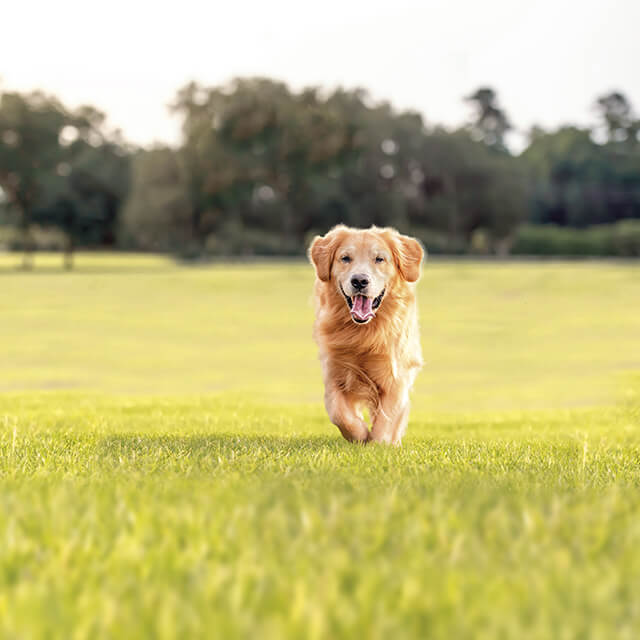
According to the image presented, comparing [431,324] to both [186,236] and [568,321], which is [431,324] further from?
[186,236]

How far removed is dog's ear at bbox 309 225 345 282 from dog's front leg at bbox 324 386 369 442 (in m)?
1.06

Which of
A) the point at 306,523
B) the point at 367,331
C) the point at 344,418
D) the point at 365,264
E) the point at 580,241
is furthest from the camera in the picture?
the point at 580,241

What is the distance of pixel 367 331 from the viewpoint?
7430mm

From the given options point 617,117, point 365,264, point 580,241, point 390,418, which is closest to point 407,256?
point 365,264

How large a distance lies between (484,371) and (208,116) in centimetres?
6444

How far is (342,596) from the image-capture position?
262 cm

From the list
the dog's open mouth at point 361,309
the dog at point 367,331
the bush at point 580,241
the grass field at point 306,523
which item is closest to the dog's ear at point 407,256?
the dog at point 367,331

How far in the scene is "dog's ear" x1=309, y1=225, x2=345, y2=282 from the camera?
7324mm

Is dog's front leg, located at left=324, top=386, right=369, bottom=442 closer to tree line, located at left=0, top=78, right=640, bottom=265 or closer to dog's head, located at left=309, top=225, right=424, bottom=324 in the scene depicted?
dog's head, located at left=309, top=225, right=424, bottom=324

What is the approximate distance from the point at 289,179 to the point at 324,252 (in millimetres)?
78480

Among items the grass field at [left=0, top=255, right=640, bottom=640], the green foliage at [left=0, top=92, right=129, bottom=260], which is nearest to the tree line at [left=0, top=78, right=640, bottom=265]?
the green foliage at [left=0, top=92, right=129, bottom=260]

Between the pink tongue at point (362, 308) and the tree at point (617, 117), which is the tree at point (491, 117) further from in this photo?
the pink tongue at point (362, 308)

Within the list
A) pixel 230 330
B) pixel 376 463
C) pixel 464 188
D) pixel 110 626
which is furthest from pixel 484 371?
pixel 464 188

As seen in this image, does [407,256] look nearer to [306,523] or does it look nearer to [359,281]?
[359,281]
